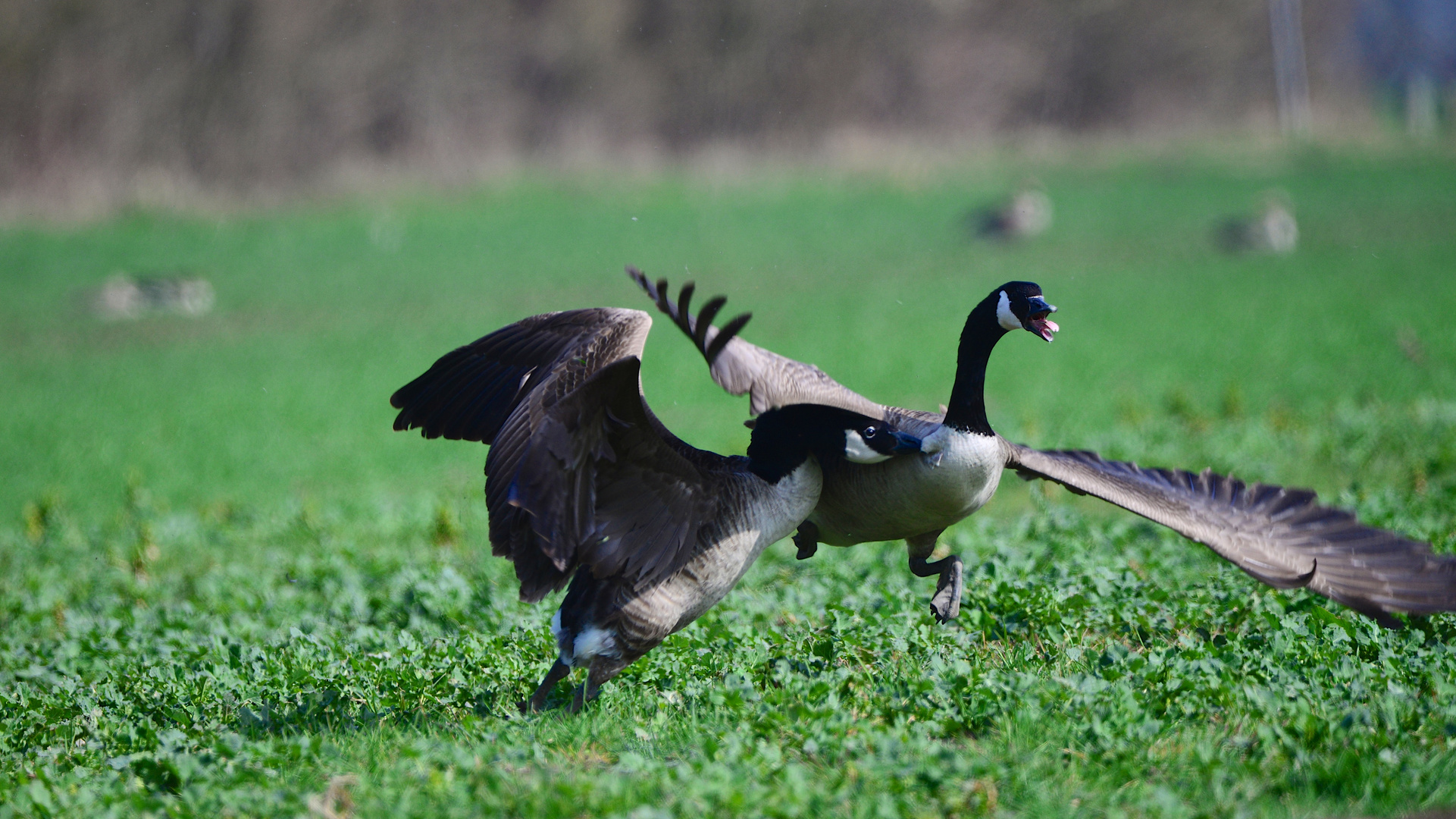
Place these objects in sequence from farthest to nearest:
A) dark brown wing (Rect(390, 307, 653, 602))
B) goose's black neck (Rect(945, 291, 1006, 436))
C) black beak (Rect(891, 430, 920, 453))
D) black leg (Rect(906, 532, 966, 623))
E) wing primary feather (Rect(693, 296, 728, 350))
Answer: black leg (Rect(906, 532, 966, 623)) < dark brown wing (Rect(390, 307, 653, 602)) < goose's black neck (Rect(945, 291, 1006, 436)) < black beak (Rect(891, 430, 920, 453)) < wing primary feather (Rect(693, 296, 728, 350))

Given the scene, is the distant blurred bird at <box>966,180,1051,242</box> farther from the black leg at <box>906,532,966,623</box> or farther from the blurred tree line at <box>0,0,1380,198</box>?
the black leg at <box>906,532,966,623</box>

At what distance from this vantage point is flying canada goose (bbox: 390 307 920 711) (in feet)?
14.9

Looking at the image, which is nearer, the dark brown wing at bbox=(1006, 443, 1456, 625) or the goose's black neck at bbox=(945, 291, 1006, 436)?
the dark brown wing at bbox=(1006, 443, 1456, 625)

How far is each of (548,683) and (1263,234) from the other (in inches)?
957

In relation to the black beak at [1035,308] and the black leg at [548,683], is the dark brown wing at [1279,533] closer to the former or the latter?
the black beak at [1035,308]

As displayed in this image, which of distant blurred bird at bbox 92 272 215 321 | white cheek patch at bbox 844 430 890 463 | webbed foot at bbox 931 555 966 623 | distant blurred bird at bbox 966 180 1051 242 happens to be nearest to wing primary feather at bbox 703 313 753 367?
white cheek patch at bbox 844 430 890 463

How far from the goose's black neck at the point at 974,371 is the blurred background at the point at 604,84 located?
→ 2730 centimetres

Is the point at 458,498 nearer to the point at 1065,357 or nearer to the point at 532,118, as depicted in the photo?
the point at 1065,357

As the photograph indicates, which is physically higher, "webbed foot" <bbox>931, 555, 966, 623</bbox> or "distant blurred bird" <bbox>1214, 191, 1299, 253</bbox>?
"distant blurred bird" <bbox>1214, 191, 1299, 253</bbox>

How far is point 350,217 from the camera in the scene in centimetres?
2956

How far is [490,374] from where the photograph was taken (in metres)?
5.95

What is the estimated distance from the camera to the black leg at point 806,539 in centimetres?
596

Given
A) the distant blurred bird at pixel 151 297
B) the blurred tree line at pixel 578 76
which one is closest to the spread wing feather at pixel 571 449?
the distant blurred bird at pixel 151 297

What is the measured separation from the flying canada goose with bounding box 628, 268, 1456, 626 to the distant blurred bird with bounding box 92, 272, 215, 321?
65.9 feet
